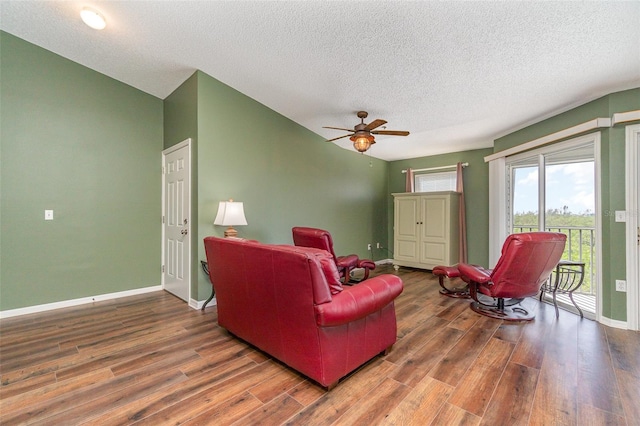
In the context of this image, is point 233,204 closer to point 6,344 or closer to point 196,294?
point 196,294

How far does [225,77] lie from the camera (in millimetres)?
3301

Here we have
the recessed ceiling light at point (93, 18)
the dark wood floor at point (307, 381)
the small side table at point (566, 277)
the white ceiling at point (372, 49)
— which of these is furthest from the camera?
the small side table at point (566, 277)

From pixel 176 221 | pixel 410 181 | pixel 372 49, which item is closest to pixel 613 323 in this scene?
pixel 372 49

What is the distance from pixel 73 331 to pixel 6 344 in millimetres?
422

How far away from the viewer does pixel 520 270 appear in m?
2.71

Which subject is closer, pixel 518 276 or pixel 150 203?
pixel 518 276

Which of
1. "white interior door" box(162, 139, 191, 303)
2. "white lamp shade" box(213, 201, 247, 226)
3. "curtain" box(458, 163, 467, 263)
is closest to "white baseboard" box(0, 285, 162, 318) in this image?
"white interior door" box(162, 139, 191, 303)

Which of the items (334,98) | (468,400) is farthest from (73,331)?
(334,98)

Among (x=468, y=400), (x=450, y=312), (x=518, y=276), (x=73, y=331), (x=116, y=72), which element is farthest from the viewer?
(x=116, y=72)

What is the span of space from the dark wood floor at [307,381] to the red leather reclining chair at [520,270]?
1.00 feet

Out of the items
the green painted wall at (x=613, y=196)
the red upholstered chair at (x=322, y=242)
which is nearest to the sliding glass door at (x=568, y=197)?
the green painted wall at (x=613, y=196)

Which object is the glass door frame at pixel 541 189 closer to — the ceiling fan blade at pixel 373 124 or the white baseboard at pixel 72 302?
the ceiling fan blade at pixel 373 124

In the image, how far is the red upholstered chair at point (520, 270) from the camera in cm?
262

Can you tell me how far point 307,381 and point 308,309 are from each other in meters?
0.56
